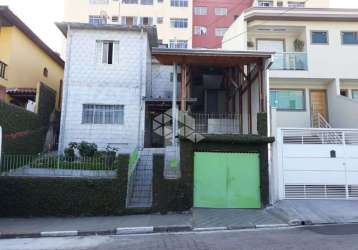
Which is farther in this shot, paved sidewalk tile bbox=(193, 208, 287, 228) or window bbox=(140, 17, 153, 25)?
window bbox=(140, 17, 153, 25)

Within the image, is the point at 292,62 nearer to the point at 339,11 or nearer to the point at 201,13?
the point at 339,11

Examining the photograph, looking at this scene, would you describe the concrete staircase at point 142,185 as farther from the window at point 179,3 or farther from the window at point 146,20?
the window at point 179,3

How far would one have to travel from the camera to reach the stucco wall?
16.3 m

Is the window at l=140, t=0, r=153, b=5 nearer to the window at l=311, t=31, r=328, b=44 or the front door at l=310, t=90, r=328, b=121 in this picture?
the window at l=311, t=31, r=328, b=44

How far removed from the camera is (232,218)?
10539 mm

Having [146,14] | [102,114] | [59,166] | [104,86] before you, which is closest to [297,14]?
[104,86]

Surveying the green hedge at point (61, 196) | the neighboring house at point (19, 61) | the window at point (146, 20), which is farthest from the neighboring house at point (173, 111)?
the window at point (146, 20)

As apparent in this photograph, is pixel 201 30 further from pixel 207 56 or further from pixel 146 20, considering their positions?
pixel 207 56

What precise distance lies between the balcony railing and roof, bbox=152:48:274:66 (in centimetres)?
419

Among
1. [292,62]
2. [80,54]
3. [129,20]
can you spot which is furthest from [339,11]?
[129,20]

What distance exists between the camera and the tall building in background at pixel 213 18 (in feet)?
130

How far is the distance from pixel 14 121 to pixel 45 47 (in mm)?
8908

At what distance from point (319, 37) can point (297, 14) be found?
188 centimetres

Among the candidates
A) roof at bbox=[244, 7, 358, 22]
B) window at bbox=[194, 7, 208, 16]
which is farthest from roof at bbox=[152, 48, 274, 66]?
window at bbox=[194, 7, 208, 16]
